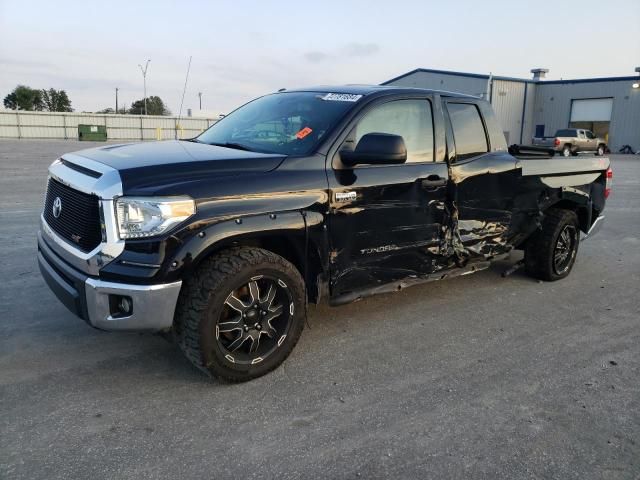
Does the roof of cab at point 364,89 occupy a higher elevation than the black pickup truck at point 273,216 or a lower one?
higher

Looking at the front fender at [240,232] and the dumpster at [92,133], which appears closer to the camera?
the front fender at [240,232]

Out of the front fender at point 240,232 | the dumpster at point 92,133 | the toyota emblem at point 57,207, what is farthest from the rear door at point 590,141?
the dumpster at point 92,133

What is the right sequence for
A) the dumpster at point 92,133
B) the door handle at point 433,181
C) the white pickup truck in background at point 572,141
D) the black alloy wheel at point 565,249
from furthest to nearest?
the dumpster at point 92,133
the white pickup truck in background at point 572,141
the black alloy wheel at point 565,249
the door handle at point 433,181

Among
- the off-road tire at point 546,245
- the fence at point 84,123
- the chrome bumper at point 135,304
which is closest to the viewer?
the chrome bumper at point 135,304

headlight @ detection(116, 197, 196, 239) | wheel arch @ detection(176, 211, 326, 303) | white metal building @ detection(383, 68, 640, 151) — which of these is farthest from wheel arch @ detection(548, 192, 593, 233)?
white metal building @ detection(383, 68, 640, 151)

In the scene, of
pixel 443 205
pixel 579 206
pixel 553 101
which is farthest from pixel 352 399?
pixel 553 101

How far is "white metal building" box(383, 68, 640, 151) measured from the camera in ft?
130

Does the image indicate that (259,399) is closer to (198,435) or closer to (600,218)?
(198,435)

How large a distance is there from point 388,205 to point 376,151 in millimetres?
515

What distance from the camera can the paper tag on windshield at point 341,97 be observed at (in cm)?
390

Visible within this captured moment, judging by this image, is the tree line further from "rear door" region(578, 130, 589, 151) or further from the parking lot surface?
the parking lot surface

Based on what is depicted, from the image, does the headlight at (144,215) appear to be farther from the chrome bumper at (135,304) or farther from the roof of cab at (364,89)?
the roof of cab at (364,89)

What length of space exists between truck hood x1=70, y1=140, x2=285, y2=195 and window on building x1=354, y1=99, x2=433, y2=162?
0.90 m

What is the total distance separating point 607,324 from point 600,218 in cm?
224
